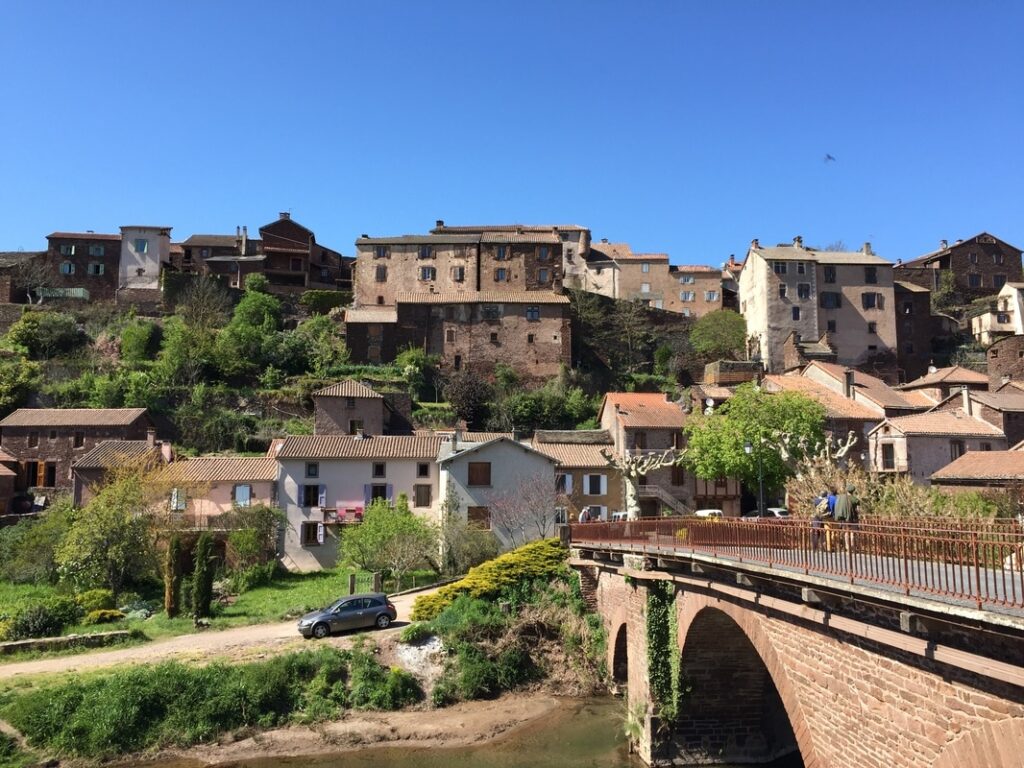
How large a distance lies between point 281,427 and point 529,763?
121 feet

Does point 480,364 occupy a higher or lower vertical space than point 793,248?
lower

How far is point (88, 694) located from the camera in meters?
23.2

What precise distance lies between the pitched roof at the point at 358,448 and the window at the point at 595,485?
8.58 meters

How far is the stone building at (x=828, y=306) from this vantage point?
65188 millimetres

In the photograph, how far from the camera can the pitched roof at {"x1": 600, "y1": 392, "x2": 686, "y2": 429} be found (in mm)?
46188

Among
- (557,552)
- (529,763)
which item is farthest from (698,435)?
(529,763)

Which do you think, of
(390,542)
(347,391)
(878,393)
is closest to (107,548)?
(390,542)

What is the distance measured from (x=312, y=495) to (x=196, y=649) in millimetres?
14475

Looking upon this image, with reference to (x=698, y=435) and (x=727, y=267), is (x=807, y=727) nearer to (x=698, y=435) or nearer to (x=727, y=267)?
(x=698, y=435)

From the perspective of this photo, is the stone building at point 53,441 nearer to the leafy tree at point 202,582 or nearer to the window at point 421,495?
the window at point 421,495

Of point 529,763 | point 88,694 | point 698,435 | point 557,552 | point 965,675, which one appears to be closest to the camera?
point 965,675

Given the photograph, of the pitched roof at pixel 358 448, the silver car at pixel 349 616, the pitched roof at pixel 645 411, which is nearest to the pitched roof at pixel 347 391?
the pitched roof at pixel 358 448

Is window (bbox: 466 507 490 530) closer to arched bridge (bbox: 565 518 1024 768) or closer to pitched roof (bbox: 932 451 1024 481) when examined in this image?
arched bridge (bbox: 565 518 1024 768)

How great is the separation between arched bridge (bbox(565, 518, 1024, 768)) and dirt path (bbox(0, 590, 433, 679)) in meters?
11.6
